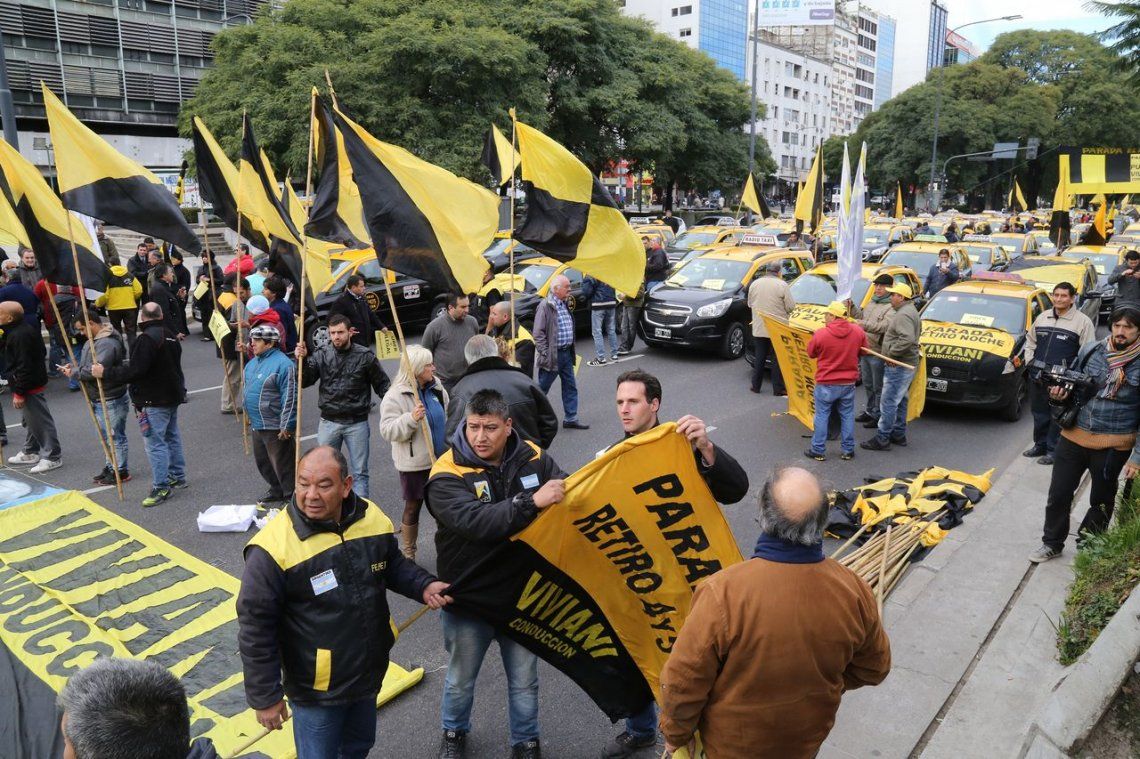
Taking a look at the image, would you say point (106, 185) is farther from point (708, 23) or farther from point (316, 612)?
point (708, 23)

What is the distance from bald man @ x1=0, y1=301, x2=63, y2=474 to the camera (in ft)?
26.5

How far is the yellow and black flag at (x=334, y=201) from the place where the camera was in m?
5.56

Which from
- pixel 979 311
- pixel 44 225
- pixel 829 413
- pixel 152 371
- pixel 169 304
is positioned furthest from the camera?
pixel 169 304

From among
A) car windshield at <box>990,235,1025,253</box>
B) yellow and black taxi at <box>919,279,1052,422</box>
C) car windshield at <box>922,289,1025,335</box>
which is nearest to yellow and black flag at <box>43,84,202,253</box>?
yellow and black taxi at <box>919,279,1052,422</box>

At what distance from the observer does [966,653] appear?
4656 mm

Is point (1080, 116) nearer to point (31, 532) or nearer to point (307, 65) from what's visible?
point (307, 65)

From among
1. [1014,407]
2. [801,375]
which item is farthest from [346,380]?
[1014,407]

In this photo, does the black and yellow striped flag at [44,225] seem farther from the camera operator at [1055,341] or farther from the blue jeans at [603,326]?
the camera operator at [1055,341]

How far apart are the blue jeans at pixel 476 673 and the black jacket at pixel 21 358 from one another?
6.65 m

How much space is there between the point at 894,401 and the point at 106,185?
8.10 m

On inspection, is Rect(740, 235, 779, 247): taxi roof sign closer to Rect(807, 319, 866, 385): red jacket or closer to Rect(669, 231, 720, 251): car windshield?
Rect(669, 231, 720, 251): car windshield

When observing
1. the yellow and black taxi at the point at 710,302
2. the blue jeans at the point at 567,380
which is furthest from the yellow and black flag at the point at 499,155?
the yellow and black taxi at the point at 710,302

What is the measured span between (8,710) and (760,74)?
328 feet

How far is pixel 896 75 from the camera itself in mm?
141750
